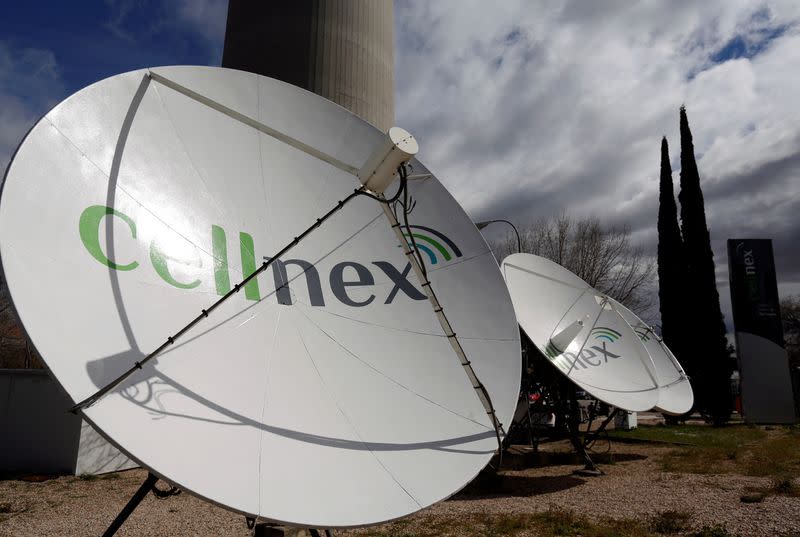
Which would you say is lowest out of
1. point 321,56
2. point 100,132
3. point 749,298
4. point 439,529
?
point 439,529

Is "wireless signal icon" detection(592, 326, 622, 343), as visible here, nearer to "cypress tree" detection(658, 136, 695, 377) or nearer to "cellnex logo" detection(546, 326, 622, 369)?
"cellnex logo" detection(546, 326, 622, 369)

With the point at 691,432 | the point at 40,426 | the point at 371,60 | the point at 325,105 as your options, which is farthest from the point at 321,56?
the point at 691,432

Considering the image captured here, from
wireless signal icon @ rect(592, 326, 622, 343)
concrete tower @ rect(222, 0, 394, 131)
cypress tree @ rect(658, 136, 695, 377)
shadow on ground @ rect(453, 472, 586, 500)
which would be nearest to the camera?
shadow on ground @ rect(453, 472, 586, 500)

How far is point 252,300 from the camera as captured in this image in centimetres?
458

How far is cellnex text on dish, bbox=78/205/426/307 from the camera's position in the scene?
3656mm

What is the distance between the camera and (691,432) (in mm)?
20922

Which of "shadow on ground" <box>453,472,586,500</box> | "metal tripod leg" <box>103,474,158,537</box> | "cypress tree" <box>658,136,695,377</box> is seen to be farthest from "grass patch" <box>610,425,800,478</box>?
"metal tripod leg" <box>103,474,158,537</box>

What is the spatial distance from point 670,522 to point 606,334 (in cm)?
543

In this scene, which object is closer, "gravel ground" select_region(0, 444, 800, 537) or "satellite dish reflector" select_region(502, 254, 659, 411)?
"gravel ground" select_region(0, 444, 800, 537)

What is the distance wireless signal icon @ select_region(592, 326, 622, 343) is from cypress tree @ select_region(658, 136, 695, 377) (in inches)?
702

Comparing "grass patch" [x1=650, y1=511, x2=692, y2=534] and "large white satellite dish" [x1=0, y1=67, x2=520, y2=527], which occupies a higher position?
"large white satellite dish" [x1=0, y1=67, x2=520, y2=527]

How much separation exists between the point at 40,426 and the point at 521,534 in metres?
10.5

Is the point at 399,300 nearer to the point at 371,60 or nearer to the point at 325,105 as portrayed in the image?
the point at 325,105

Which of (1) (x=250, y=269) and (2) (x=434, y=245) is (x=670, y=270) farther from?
(1) (x=250, y=269)
